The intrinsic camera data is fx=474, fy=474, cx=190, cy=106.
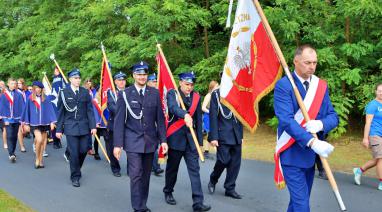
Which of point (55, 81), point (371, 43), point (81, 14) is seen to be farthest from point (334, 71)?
point (81, 14)

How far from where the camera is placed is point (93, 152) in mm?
12109

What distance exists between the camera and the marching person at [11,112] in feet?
37.9

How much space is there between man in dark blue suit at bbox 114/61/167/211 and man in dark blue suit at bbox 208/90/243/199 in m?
1.09

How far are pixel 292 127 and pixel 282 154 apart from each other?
48 centimetres

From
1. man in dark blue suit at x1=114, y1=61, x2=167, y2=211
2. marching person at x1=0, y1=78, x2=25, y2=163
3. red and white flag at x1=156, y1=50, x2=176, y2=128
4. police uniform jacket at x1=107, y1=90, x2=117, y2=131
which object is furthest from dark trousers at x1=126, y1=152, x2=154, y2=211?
marching person at x1=0, y1=78, x2=25, y2=163

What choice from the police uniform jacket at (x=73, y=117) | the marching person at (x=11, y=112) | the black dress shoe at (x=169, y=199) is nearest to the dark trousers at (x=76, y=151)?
the police uniform jacket at (x=73, y=117)

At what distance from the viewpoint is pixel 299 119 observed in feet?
14.7

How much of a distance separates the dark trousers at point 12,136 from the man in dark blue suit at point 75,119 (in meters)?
3.18

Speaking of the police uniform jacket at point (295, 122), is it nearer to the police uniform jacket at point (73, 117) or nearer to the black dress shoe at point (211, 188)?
the black dress shoe at point (211, 188)

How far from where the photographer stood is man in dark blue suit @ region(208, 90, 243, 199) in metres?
7.26

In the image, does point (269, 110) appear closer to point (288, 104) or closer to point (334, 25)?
point (334, 25)

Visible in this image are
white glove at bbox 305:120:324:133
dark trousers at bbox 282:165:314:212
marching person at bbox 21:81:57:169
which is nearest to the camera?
white glove at bbox 305:120:324:133

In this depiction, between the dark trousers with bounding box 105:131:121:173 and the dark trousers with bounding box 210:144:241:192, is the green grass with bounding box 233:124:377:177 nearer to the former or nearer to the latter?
the dark trousers with bounding box 210:144:241:192

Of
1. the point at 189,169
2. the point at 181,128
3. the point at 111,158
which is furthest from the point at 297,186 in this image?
the point at 111,158
